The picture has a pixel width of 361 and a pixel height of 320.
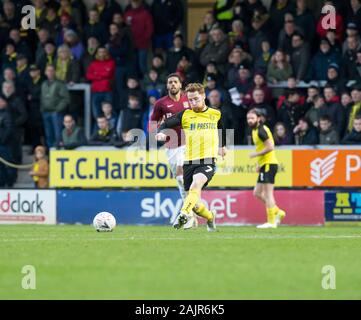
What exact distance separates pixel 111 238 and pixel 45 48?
10.1 m

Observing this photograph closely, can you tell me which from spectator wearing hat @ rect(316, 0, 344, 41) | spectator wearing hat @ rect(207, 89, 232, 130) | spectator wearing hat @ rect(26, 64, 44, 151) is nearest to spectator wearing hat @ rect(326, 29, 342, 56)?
spectator wearing hat @ rect(316, 0, 344, 41)

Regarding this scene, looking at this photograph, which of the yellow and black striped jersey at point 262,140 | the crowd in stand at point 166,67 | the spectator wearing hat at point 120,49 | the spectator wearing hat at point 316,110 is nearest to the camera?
the yellow and black striped jersey at point 262,140

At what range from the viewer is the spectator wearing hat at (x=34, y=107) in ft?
83.7

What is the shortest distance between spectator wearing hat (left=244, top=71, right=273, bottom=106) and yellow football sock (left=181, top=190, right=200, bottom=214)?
653cm

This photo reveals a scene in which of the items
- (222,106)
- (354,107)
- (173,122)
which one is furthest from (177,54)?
(173,122)

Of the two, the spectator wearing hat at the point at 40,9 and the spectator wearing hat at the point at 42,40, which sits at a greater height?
the spectator wearing hat at the point at 40,9

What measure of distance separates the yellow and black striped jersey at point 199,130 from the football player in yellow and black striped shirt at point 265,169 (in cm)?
240

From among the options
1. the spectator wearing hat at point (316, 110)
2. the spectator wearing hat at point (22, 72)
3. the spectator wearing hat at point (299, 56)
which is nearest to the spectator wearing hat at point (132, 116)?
the spectator wearing hat at point (22, 72)

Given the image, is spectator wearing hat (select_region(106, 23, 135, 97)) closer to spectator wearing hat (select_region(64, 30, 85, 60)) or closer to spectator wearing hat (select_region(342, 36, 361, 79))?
spectator wearing hat (select_region(64, 30, 85, 60))

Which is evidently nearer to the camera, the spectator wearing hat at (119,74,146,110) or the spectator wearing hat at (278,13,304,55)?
the spectator wearing hat at (278,13,304,55)

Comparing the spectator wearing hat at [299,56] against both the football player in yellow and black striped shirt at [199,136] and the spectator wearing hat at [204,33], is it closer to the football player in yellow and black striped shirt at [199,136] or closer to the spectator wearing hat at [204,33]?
the spectator wearing hat at [204,33]

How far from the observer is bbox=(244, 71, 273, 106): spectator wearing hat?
23.0 m

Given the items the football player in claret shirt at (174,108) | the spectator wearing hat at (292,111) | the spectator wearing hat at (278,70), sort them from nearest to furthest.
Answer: the football player in claret shirt at (174,108)
the spectator wearing hat at (292,111)
the spectator wearing hat at (278,70)
